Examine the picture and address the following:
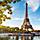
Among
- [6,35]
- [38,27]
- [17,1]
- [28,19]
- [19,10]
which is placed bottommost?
→ [6,35]

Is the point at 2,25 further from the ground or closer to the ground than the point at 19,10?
closer to the ground

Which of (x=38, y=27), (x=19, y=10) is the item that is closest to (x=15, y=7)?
(x=19, y=10)

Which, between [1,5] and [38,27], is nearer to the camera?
[38,27]

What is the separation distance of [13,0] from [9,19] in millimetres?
293

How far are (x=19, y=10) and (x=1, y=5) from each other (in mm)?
287

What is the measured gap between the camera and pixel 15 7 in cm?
180

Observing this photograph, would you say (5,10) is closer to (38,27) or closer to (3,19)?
(3,19)

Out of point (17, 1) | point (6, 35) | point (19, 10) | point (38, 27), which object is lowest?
point (6, 35)

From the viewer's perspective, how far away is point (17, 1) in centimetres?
180

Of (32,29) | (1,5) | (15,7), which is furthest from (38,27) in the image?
(1,5)

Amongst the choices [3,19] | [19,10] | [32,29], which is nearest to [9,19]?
[3,19]

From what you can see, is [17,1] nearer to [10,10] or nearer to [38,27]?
[10,10]

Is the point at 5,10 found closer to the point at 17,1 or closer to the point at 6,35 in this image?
the point at 17,1

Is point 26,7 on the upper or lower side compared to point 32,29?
upper
